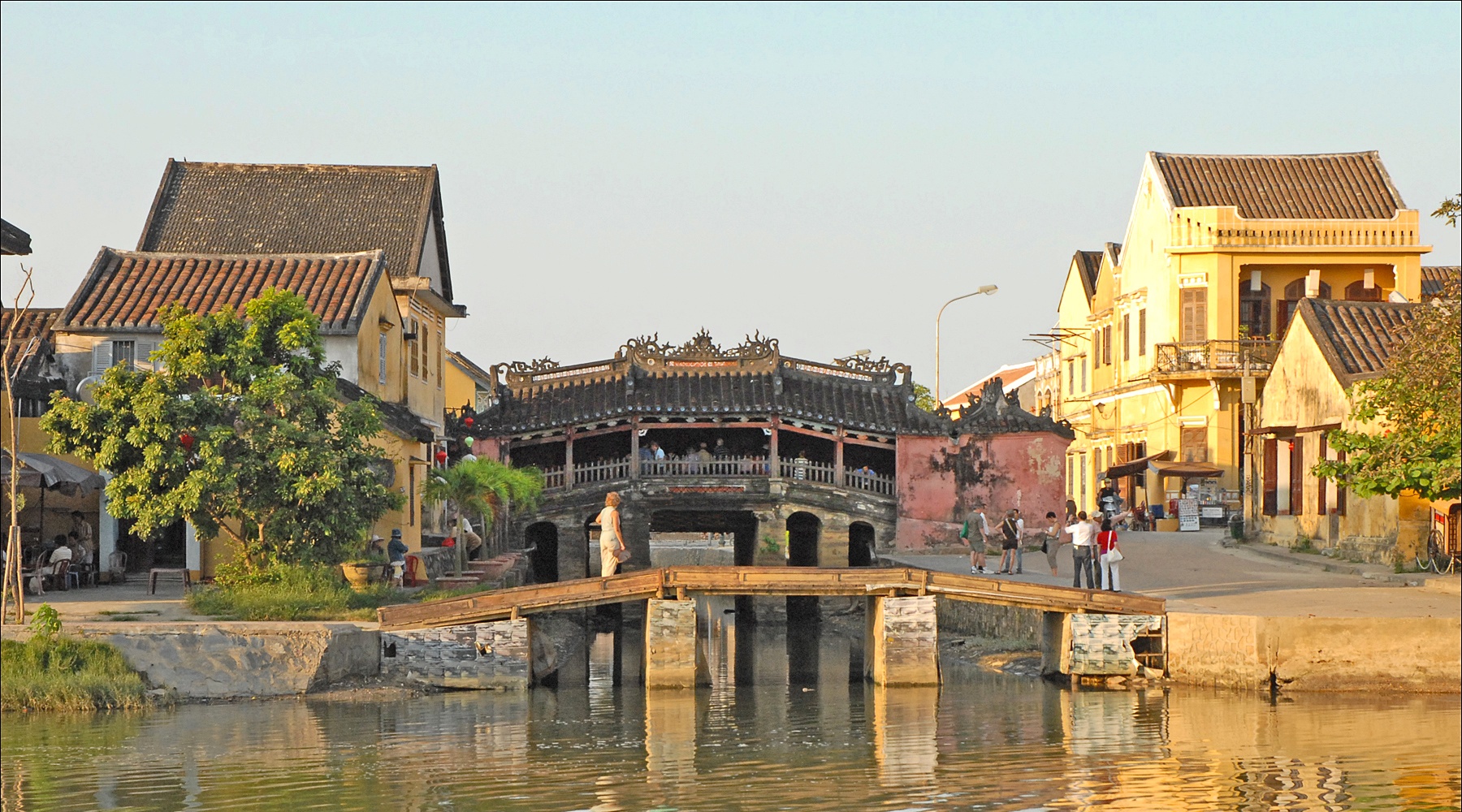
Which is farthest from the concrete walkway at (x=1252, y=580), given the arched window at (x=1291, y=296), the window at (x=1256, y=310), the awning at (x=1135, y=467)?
the arched window at (x=1291, y=296)

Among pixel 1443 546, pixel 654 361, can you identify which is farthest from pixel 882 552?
pixel 1443 546

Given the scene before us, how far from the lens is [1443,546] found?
27750 mm

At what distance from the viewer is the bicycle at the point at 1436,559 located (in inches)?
1080

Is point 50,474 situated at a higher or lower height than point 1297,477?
higher

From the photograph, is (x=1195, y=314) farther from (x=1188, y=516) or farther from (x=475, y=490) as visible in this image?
(x=475, y=490)

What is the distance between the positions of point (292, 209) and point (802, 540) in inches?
Result: 600

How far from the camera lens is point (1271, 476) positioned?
1401 inches

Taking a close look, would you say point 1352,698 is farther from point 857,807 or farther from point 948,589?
point 857,807

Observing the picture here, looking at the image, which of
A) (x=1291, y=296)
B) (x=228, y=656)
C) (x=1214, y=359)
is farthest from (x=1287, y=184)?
(x=228, y=656)

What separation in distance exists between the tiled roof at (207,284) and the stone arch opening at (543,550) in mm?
13033

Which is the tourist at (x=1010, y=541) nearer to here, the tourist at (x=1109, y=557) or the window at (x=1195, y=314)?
the tourist at (x=1109, y=557)

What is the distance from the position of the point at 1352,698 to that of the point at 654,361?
25.2 metres

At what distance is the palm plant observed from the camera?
3209 cm

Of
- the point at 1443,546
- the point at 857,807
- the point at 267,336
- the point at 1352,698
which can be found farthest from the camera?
the point at 1443,546
